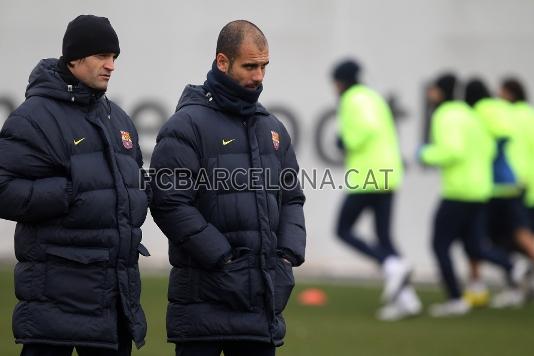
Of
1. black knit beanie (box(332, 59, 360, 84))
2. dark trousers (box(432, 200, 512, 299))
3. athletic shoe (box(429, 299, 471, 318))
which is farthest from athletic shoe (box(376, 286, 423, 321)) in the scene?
black knit beanie (box(332, 59, 360, 84))

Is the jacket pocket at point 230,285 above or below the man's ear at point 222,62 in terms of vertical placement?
below

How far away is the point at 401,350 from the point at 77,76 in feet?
14.6

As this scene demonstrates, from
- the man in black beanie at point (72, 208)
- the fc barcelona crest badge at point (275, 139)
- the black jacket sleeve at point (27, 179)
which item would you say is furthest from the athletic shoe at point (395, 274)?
the black jacket sleeve at point (27, 179)

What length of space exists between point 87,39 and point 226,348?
4.71ft

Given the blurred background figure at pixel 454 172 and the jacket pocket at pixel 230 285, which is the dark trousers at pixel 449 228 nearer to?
the blurred background figure at pixel 454 172

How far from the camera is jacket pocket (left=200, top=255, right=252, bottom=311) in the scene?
5.52m

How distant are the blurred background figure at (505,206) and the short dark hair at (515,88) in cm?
35

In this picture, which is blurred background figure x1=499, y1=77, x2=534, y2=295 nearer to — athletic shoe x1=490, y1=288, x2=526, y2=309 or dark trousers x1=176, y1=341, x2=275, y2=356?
athletic shoe x1=490, y1=288, x2=526, y2=309

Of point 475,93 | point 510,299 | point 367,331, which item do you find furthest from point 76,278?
point 510,299

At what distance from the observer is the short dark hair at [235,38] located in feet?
18.3

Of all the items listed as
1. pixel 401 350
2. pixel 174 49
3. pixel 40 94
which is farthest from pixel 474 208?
pixel 40 94

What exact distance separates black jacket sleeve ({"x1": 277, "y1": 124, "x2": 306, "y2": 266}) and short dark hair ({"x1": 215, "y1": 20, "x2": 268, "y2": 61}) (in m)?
0.49

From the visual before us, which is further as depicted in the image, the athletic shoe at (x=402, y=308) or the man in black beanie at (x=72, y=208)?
the athletic shoe at (x=402, y=308)

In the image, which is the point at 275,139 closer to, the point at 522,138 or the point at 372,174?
the point at 372,174
